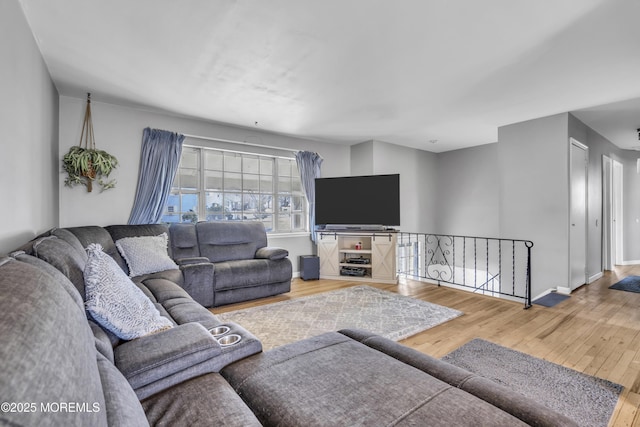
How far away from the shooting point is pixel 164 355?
1.10m

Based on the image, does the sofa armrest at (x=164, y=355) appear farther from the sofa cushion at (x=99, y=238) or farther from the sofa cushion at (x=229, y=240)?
the sofa cushion at (x=229, y=240)

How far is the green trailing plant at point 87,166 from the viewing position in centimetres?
324

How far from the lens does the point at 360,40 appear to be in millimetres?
2248

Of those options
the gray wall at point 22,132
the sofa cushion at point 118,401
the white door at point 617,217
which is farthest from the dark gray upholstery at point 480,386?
the white door at point 617,217

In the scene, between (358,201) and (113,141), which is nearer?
(113,141)

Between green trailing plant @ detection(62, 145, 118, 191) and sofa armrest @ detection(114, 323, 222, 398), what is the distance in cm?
295

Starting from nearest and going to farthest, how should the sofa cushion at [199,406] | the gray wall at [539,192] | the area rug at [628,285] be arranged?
the sofa cushion at [199,406] → the gray wall at [539,192] → the area rug at [628,285]

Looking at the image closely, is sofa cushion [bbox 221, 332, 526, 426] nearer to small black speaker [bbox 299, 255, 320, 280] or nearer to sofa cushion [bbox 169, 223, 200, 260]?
sofa cushion [bbox 169, 223, 200, 260]

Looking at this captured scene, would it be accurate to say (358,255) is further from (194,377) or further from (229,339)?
(194,377)

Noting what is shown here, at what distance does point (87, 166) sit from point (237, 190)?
1.92m

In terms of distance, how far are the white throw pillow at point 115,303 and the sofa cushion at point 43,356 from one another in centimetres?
63

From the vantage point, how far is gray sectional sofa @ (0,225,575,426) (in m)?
0.43

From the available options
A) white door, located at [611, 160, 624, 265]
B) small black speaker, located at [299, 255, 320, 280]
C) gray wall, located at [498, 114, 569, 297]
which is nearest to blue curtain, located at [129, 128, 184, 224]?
small black speaker, located at [299, 255, 320, 280]

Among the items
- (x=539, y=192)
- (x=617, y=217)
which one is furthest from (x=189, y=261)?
(x=617, y=217)
